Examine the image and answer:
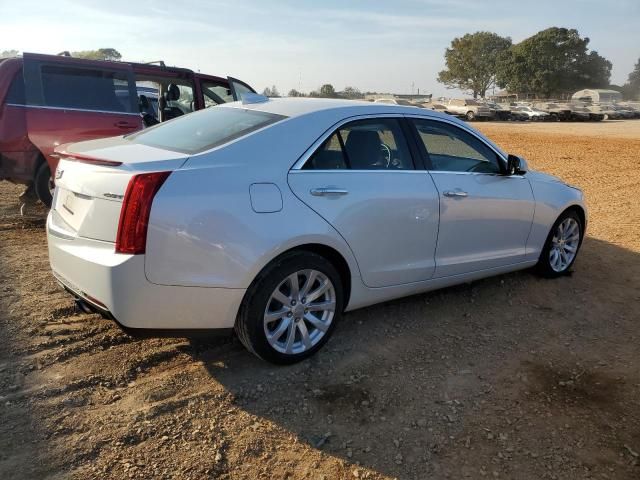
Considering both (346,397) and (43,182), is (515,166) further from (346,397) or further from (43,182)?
(43,182)

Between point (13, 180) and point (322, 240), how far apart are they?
14.8ft

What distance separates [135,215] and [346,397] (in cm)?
155

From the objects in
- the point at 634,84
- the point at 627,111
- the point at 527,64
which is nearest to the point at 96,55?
the point at 627,111

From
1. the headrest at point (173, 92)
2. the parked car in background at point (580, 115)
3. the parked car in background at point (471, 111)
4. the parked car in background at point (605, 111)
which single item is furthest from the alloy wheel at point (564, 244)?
the parked car in background at point (605, 111)

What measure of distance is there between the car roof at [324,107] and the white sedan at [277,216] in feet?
0.05

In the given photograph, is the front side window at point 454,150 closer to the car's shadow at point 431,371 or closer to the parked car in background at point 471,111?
the car's shadow at point 431,371

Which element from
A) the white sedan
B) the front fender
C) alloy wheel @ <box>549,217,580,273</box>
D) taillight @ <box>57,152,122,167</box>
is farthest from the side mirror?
taillight @ <box>57,152,122,167</box>

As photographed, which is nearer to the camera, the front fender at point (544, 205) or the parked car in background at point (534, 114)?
the front fender at point (544, 205)

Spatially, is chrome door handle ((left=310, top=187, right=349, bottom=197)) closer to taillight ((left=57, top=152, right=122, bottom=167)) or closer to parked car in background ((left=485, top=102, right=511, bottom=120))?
taillight ((left=57, top=152, right=122, bottom=167))

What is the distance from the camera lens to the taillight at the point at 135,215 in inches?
109

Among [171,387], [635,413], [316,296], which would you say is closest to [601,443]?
[635,413]

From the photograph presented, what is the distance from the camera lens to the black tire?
243 inches

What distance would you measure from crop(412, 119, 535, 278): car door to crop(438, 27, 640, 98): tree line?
9756 centimetres

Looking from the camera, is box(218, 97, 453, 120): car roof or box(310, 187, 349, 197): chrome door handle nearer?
box(310, 187, 349, 197): chrome door handle
